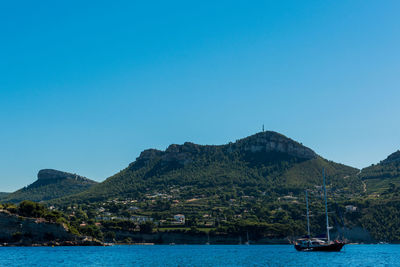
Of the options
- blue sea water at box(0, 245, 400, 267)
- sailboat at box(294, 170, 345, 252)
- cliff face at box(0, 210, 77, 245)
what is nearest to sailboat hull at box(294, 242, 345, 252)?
A: sailboat at box(294, 170, 345, 252)

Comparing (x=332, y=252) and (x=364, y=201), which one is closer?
(x=332, y=252)

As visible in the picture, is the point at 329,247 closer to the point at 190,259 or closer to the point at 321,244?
the point at 321,244

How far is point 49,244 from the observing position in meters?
132

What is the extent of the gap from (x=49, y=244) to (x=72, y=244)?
7.38 m

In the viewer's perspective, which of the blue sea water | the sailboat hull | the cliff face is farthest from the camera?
the cliff face

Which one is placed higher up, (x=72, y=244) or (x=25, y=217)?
(x=25, y=217)

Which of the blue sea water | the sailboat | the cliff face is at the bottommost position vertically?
the blue sea water

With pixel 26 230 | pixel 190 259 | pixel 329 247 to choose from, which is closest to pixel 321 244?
pixel 329 247

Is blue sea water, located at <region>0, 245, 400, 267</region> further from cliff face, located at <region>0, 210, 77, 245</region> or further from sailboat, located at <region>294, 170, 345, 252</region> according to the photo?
cliff face, located at <region>0, 210, 77, 245</region>

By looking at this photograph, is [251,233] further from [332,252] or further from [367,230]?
[332,252]

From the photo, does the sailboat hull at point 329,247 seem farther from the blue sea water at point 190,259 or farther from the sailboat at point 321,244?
the blue sea water at point 190,259

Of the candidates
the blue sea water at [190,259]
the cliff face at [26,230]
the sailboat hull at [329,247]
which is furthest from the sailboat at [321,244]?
the cliff face at [26,230]

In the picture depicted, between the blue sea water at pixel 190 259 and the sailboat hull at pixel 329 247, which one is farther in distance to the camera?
the sailboat hull at pixel 329 247

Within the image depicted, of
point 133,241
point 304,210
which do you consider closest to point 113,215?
point 133,241
